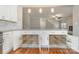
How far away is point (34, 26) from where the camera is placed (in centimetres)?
411

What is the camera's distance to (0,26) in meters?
2.78
